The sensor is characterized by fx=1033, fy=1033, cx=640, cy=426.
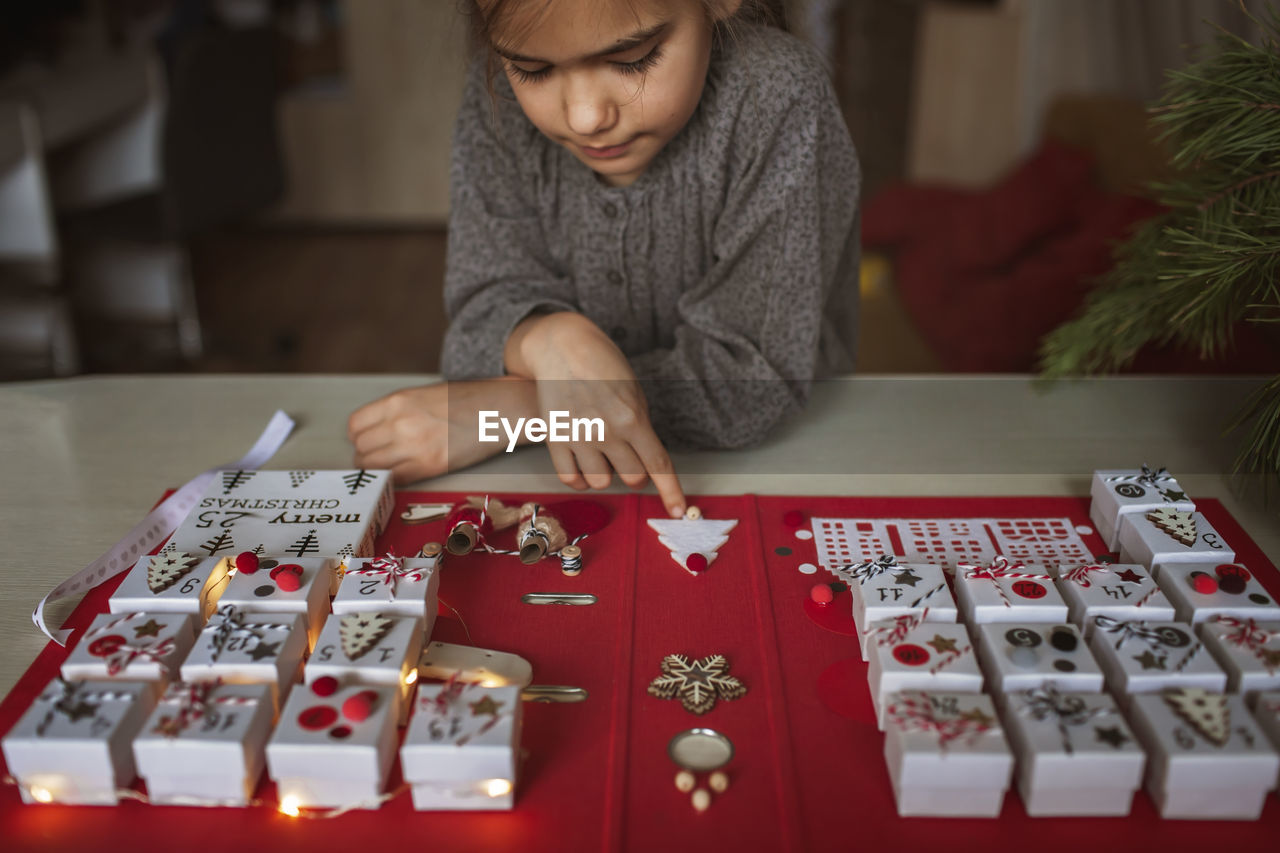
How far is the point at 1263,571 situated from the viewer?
0.80 m

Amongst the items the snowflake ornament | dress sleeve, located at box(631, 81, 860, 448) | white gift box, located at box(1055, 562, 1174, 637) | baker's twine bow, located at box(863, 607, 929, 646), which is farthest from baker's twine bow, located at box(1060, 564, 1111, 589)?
dress sleeve, located at box(631, 81, 860, 448)

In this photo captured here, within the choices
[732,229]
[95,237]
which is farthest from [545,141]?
[95,237]

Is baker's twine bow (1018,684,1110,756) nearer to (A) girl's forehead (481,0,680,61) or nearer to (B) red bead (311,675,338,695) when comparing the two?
(B) red bead (311,675,338,695)

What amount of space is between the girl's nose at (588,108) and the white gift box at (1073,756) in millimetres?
530

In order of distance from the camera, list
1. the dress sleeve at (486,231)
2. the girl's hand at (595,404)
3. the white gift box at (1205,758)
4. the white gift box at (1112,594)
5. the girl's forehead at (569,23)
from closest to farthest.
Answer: the white gift box at (1205,758) < the white gift box at (1112,594) < the girl's forehead at (569,23) < the girl's hand at (595,404) < the dress sleeve at (486,231)

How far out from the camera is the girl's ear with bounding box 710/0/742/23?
33.5 inches

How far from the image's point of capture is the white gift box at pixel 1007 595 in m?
0.67

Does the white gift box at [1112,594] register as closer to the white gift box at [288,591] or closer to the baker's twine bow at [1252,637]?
the baker's twine bow at [1252,637]

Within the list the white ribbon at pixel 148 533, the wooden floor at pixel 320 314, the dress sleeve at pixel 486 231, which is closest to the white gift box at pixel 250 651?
the white ribbon at pixel 148 533

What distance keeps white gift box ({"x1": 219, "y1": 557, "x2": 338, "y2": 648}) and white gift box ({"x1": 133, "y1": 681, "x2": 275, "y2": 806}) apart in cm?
8

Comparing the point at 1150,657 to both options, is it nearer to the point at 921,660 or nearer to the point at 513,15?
the point at 921,660

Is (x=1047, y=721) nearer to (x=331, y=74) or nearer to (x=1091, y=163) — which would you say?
(x=1091, y=163)

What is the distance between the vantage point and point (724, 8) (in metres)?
0.87

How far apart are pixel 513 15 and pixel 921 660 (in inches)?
21.6
